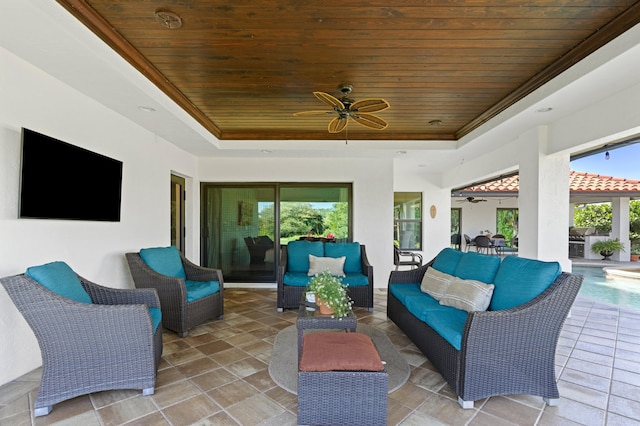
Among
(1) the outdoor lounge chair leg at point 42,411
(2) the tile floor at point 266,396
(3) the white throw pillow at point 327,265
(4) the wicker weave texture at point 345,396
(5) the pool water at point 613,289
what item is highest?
(3) the white throw pillow at point 327,265

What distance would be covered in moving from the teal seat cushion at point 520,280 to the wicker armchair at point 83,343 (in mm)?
2622

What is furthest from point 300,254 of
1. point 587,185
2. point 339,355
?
point 587,185

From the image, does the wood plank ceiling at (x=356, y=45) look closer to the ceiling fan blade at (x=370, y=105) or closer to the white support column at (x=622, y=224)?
the ceiling fan blade at (x=370, y=105)

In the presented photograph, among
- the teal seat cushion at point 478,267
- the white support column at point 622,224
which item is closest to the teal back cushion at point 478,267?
the teal seat cushion at point 478,267

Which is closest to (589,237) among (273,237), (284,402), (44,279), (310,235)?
(310,235)

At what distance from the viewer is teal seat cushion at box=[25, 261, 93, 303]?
2029mm

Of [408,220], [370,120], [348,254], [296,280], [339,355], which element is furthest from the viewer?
[408,220]

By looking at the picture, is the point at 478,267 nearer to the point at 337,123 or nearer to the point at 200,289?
the point at 337,123

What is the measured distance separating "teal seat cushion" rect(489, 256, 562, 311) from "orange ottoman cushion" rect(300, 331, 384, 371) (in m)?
1.14

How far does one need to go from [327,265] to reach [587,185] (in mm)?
8616

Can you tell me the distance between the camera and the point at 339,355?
6.11 ft

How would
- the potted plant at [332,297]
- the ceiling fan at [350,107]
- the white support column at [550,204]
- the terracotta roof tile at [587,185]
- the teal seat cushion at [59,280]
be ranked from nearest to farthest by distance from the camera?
the teal seat cushion at [59,280], the potted plant at [332,297], the ceiling fan at [350,107], the white support column at [550,204], the terracotta roof tile at [587,185]

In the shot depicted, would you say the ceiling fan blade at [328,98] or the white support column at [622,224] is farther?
the white support column at [622,224]

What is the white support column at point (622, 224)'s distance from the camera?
9.62 metres
